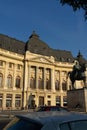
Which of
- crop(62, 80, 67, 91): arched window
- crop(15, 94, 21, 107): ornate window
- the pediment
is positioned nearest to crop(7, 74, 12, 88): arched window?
crop(15, 94, 21, 107): ornate window

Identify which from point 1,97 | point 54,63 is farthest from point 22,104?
point 54,63

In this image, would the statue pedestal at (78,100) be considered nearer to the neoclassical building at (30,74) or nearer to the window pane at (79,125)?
the window pane at (79,125)

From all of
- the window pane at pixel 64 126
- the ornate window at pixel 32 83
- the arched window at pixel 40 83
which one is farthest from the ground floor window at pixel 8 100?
the window pane at pixel 64 126

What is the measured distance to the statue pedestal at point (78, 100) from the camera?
88.4 feet

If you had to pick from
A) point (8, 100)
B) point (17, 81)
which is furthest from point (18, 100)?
point (17, 81)

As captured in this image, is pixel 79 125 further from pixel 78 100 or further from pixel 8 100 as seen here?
pixel 8 100

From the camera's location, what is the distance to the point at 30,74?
6500 centimetres

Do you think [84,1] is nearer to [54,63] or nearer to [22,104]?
[22,104]

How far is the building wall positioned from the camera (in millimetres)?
58719

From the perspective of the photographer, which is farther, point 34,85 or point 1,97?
point 34,85

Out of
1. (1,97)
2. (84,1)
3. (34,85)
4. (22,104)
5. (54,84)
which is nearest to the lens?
(84,1)

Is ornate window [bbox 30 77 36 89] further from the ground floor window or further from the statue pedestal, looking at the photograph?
the statue pedestal

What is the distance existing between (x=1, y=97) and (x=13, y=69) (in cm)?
870

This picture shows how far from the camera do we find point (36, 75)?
216ft
